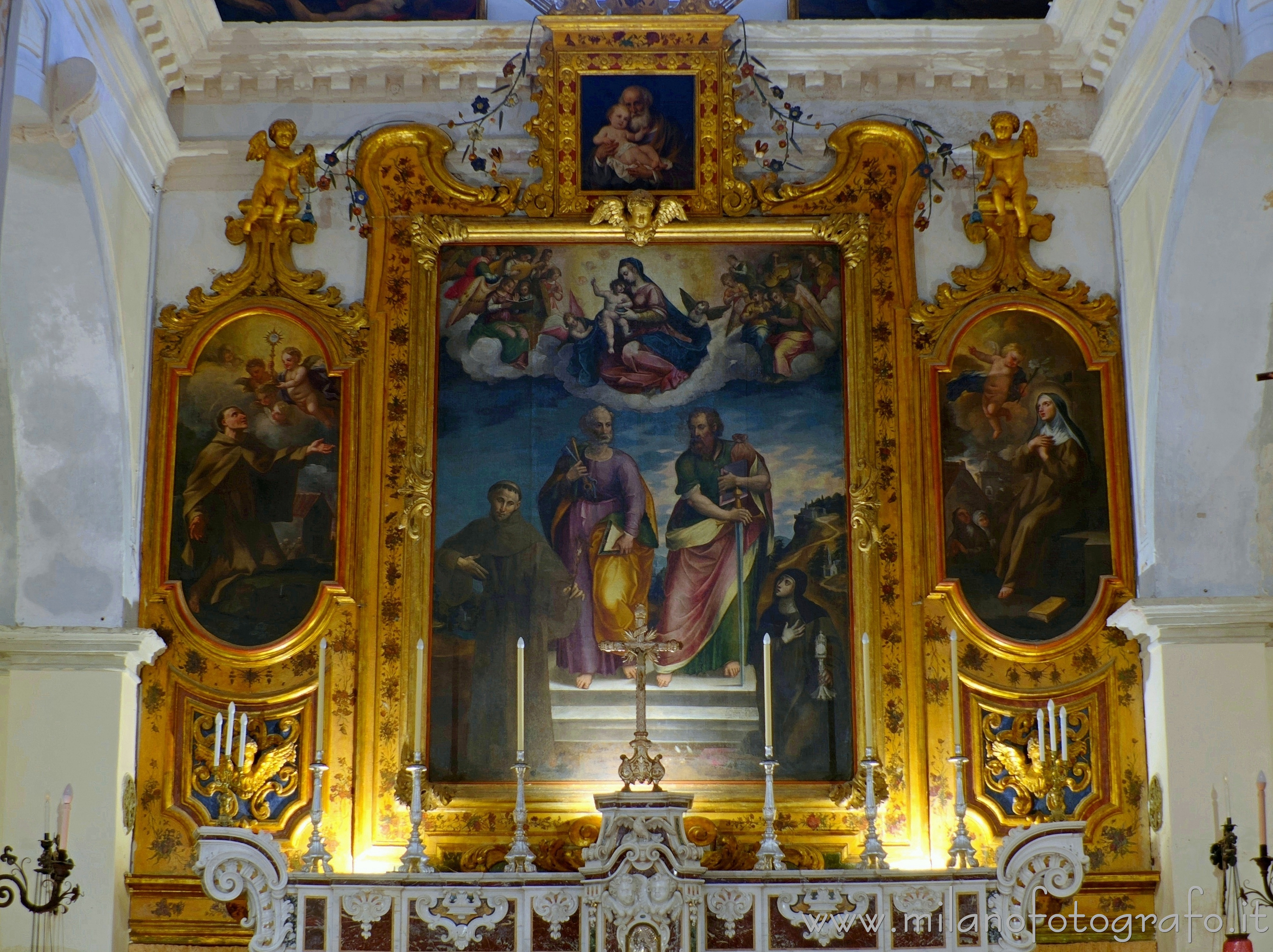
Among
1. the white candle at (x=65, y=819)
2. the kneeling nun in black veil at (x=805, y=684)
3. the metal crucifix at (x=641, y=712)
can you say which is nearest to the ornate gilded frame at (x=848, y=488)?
the kneeling nun in black veil at (x=805, y=684)

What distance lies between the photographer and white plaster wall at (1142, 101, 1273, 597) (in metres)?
8.26

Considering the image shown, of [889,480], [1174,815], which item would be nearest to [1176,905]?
[1174,815]

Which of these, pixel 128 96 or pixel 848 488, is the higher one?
pixel 128 96

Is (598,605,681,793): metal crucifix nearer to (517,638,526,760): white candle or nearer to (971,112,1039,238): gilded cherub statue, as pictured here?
(517,638,526,760): white candle

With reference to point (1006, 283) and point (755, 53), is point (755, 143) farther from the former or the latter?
point (1006, 283)

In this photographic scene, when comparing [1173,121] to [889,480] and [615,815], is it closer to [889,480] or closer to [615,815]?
[889,480]

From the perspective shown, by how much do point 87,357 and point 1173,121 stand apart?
17.6ft

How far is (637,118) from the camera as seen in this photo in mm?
9211

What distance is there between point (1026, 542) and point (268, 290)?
4.20 m

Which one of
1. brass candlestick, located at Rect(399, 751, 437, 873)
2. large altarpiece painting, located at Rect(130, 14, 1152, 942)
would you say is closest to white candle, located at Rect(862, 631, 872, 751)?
large altarpiece painting, located at Rect(130, 14, 1152, 942)

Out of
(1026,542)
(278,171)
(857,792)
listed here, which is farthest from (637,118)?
(857,792)

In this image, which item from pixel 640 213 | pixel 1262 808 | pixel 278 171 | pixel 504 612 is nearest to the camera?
pixel 1262 808

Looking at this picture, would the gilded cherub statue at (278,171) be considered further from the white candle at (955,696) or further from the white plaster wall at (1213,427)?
the white plaster wall at (1213,427)

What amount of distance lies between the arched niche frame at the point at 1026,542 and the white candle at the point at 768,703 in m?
0.90
